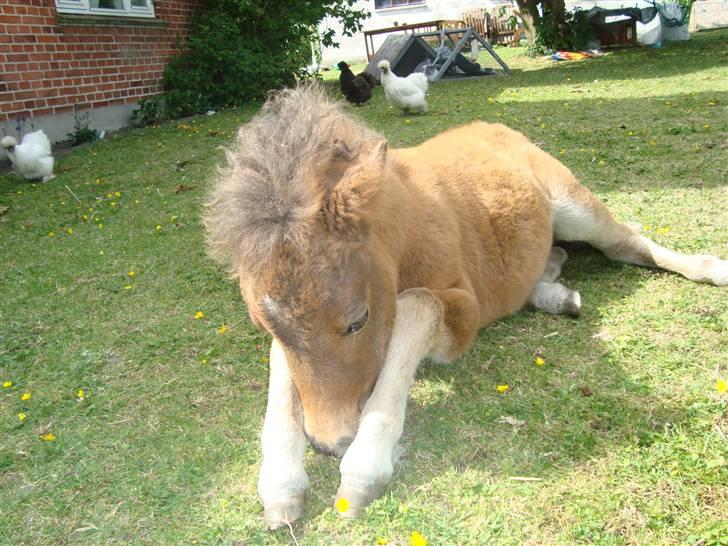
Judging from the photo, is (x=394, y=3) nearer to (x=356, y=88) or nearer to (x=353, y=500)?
(x=356, y=88)

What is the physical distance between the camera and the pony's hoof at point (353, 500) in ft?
7.32

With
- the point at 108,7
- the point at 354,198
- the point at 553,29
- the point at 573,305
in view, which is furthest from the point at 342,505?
the point at 553,29

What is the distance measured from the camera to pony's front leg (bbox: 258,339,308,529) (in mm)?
2240

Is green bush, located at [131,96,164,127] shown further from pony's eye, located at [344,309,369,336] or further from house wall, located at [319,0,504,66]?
house wall, located at [319,0,504,66]

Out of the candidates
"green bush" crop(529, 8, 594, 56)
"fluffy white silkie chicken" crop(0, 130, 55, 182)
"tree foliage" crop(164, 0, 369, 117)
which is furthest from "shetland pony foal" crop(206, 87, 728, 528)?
"green bush" crop(529, 8, 594, 56)

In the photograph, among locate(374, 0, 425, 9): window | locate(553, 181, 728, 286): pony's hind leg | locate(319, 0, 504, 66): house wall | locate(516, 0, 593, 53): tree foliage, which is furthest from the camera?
locate(374, 0, 425, 9): window

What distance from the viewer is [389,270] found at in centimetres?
247

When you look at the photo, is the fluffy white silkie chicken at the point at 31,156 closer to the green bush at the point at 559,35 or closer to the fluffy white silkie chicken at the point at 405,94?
the fluffy white silkie chicken at the point at 405,94

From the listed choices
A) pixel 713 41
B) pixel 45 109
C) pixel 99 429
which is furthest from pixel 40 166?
pixel 713 41

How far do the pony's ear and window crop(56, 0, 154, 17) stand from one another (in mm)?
9618

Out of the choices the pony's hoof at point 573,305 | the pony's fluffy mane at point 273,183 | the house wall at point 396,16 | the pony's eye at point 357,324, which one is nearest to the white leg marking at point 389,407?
the pony's eye at point 357,324

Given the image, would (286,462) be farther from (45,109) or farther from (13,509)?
(45,109)

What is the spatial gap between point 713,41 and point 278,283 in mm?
22714

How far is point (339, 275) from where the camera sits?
2.08 metres
